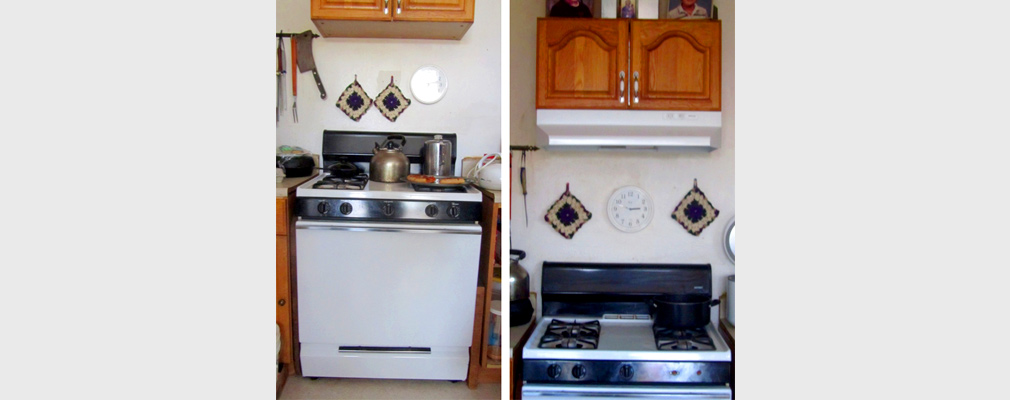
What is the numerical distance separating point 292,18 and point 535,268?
1.51 meters

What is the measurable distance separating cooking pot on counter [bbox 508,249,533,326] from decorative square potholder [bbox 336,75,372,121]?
1.21m

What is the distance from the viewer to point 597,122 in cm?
216

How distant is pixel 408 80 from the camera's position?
3.88ft

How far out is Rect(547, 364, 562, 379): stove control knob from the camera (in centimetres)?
210

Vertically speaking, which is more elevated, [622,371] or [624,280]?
[624,280]

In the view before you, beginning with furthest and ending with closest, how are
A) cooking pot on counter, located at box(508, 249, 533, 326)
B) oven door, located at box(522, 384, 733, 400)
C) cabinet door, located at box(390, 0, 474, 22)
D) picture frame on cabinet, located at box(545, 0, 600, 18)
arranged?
1. cooking pot on counter, located at box(508, 249, 533, 326)
2. picture frame on cabinet, located at box(545, 0, 600, 18)
3. oven door, located at box(522, 384, 733, 400)
4. cabinet door, located at box(390, 0, 474, 22)

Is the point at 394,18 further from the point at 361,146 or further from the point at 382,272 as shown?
the point at 382,272

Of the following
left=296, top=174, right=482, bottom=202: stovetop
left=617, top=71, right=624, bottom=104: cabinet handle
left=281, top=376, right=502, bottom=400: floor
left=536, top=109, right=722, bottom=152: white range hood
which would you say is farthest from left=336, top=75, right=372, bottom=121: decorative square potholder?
left=617, top=71, right=624, bottom=104: cabinet handle

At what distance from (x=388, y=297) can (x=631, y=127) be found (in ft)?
3.62

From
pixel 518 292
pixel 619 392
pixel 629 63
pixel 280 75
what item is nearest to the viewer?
pixel 280 75

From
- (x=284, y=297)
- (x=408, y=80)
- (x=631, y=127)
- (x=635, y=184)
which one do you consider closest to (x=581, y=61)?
(x=631, y=127)

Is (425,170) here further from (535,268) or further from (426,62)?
(535,268)

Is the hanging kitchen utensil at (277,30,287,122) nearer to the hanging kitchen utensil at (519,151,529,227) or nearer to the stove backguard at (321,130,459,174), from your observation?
the stove backguard at (321,130,459,174)

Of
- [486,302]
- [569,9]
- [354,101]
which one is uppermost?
[569,9]
